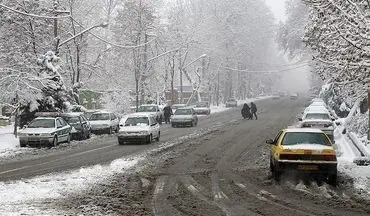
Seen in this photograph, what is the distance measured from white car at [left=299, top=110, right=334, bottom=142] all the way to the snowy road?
6870 millimetres

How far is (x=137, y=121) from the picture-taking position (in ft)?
97.1

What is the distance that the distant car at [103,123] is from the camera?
36.7m

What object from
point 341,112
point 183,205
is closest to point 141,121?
point 183,205

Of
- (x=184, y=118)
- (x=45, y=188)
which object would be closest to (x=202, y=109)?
(x=184, y=118)

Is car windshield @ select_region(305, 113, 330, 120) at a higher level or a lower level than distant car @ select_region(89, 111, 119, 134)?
higher

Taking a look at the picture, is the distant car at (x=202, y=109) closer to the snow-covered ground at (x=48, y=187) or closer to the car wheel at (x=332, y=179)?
the snow-covered ground at (x=48, y=187)

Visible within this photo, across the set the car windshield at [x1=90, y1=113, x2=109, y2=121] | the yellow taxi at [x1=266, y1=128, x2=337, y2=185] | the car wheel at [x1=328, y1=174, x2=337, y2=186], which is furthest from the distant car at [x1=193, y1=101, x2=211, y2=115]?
the car wheel at [x1=328, y1=174, x2=337, y2=186]

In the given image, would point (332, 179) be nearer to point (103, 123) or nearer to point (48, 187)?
point (48, 187)

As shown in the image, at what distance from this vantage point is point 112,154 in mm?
23250

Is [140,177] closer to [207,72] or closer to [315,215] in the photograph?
[315,215]

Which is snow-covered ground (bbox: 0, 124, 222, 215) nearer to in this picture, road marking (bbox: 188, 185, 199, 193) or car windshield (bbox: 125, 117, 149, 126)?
road marking (bbox: 188, 185, 199, 193)

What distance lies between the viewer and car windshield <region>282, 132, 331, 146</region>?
15.9m

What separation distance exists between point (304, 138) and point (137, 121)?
14.8 metres

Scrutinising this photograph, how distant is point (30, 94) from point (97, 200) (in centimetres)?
2133
